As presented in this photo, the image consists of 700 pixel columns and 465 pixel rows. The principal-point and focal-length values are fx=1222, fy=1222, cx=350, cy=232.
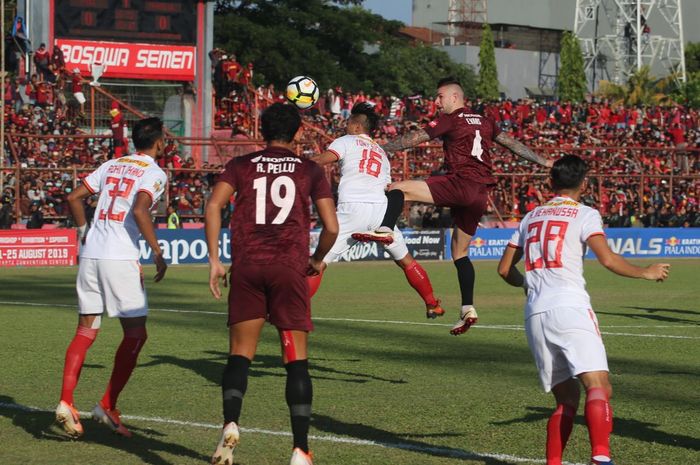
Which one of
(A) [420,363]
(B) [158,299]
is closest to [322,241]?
(A) [420,363]

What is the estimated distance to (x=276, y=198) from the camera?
712 cm

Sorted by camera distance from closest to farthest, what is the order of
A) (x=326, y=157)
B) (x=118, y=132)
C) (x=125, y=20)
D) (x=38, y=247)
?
(x=326, y=157) < (x=38, y=247) < (x=118, y=132) < (x=125, y=20)

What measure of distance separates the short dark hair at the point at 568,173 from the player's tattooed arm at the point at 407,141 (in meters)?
4.61

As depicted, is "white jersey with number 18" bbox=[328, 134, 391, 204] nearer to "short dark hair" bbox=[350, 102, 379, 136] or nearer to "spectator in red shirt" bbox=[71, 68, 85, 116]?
"short dark hair" bbox=[350, 102, 379, 136]

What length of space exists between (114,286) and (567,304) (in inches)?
129

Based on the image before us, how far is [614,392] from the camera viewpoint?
10.8 metres

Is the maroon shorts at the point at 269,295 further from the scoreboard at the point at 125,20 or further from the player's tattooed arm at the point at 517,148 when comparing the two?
the scoreboard at the point at 125,20

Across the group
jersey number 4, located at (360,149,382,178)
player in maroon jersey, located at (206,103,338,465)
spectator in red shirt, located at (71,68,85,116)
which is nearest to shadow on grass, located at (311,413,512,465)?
player in maroon jersey, located at (206,103,338,465)

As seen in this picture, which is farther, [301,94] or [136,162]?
[301,94]

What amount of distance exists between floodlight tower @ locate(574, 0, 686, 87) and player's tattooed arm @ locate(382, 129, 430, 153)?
73949mm

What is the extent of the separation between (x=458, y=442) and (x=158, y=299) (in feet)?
45.9

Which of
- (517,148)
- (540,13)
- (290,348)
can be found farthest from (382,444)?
(540,13)

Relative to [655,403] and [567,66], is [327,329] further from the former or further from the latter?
[567,66]

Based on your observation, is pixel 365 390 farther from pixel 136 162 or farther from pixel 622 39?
pixel 622 39
